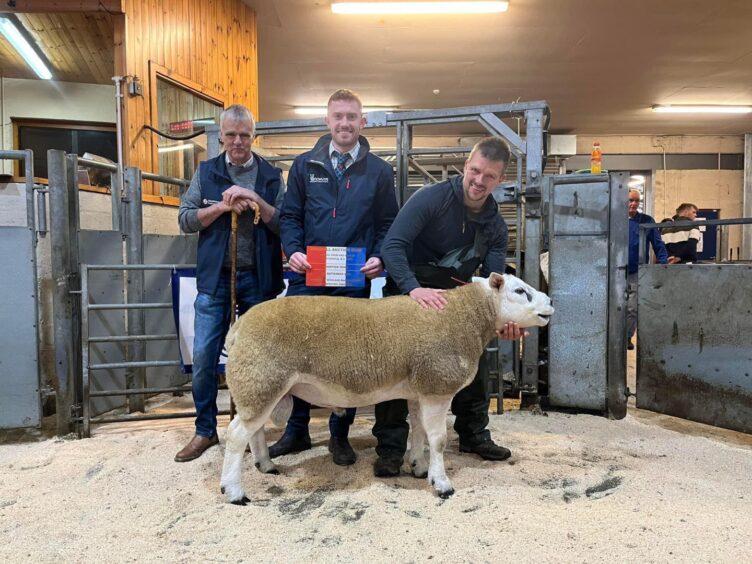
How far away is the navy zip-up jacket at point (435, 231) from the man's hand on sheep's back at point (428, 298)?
52 millimetres

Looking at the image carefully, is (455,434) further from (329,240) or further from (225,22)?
(225,22)

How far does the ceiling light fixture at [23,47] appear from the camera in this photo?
7.34m

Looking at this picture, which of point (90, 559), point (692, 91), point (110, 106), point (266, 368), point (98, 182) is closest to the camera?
point (90, 559)

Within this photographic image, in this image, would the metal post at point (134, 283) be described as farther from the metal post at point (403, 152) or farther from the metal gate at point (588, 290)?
the metal gate at point (588, 290)

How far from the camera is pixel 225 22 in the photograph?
267 inches

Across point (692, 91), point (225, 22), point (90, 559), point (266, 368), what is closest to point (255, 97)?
point (225, 22)

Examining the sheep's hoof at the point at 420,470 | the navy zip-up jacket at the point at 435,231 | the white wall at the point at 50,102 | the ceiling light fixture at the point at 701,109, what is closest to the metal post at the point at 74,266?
the navy zip-up jacket at the point at 435,231

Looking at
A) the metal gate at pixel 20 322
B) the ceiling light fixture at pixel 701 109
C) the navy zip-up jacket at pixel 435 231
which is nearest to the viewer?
the navy zip-up jacket at pixel 435 231

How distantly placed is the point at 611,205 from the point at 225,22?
5.50 meters

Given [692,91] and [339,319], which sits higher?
[692,91]

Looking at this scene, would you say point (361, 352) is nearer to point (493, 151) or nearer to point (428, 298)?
point (428, 298)

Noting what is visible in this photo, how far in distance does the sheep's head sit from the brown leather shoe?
2104mm

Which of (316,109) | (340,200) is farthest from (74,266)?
(316,109)

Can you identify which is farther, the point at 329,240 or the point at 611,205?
the point at 611,205
